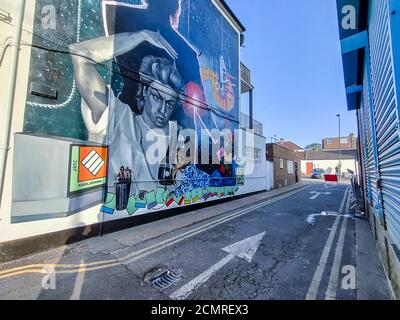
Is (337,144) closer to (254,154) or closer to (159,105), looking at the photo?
(254,154)

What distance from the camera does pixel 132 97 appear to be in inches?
263

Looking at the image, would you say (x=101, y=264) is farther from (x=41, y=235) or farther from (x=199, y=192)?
(x=199, y=192)

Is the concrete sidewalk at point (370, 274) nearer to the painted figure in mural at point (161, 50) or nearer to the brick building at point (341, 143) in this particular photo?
the painted figure in mural at point (161, 50)

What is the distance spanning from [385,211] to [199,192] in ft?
21.8

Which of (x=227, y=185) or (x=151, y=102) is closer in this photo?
(x=151, y=102)

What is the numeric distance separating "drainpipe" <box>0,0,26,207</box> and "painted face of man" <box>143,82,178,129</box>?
343 centimetres

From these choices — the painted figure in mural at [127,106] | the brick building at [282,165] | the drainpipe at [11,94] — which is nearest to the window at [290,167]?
the brick building at [282,165]

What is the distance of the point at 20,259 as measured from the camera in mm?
4145

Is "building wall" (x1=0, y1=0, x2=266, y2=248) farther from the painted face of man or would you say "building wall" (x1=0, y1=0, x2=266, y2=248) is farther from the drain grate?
the drain grate

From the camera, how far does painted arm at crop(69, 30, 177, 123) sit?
17.6ft

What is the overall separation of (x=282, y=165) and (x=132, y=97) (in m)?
18.0

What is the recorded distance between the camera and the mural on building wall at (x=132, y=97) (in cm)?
500
